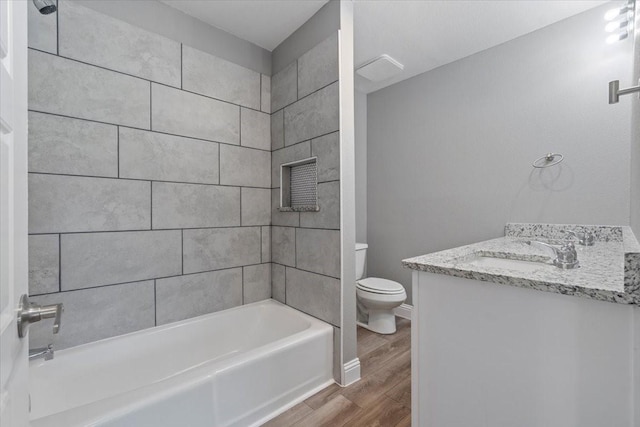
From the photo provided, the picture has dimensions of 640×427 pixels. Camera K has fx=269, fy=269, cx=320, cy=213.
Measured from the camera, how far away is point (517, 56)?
2188 mm

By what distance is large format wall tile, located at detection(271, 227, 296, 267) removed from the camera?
2.14 metres

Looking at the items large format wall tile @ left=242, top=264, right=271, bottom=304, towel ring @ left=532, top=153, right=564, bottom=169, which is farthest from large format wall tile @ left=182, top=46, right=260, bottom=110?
towel ring @ left=532, top=153, right=564, bottom=169

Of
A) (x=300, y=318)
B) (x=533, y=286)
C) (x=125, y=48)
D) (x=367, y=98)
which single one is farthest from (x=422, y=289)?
(x=367, y=98)

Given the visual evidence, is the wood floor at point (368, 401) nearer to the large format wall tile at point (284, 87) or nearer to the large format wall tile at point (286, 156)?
the large format wall tile at point (286, 156)

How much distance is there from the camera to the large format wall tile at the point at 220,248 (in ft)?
6.34

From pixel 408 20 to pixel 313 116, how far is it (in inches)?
40.7

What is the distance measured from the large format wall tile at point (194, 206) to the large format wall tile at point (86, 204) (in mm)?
71

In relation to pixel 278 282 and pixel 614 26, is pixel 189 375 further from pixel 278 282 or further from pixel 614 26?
pixel 614 26

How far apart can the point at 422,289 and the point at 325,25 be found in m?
1.82

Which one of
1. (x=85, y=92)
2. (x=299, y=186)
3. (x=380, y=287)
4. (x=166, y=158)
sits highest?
(x=85, y=92)

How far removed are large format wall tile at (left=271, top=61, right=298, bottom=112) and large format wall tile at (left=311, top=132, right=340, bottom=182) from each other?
19.2 inches

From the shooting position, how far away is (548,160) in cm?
203

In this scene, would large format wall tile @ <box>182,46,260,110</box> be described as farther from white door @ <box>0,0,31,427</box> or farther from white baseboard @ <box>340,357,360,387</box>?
white baseboard @ <box>340,357,360,387</box>

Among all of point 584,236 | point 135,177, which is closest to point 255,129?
point 135,177
